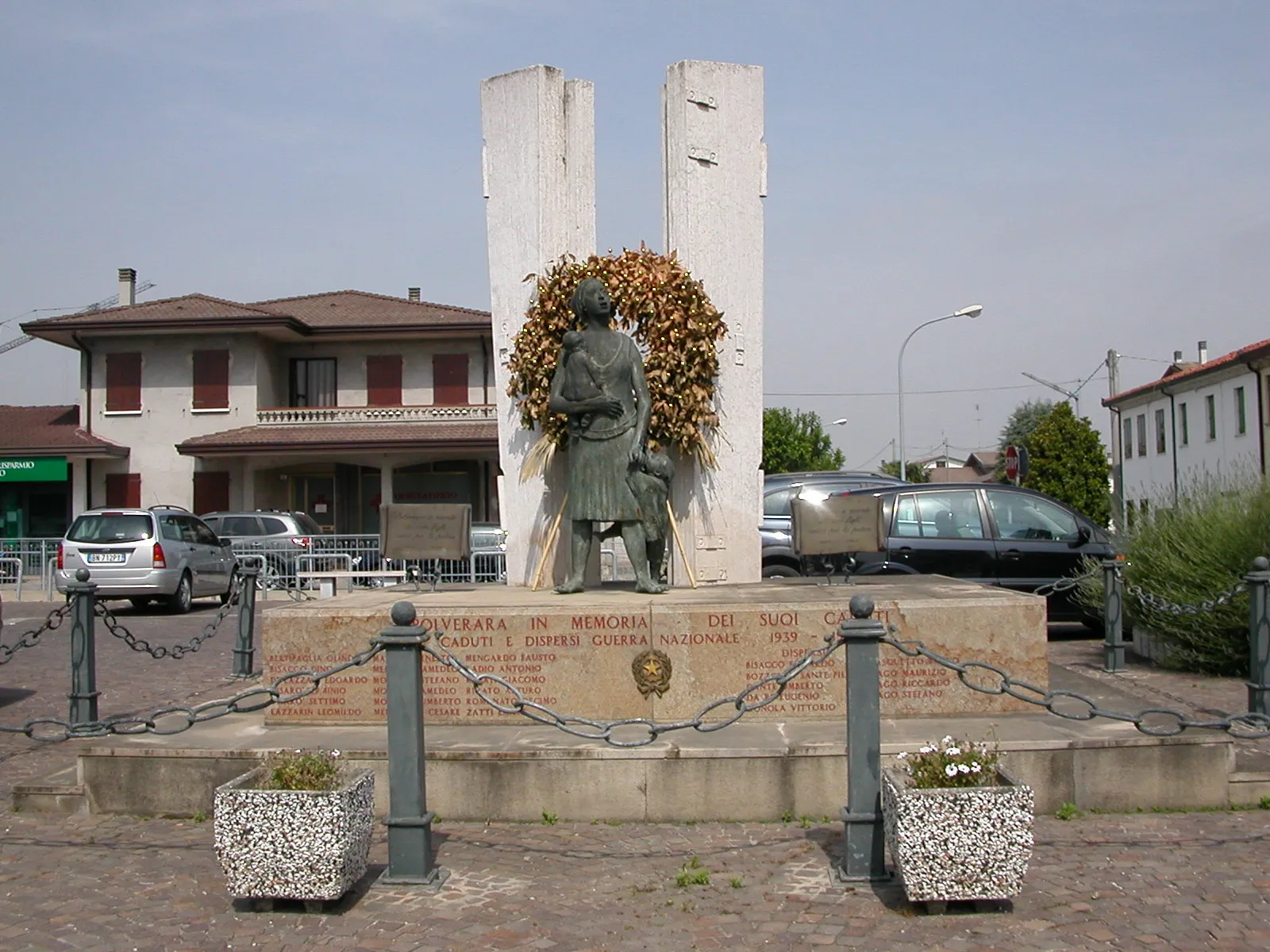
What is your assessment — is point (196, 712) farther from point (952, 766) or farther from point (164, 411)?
point (164, 411)

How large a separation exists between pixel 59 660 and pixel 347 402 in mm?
23581

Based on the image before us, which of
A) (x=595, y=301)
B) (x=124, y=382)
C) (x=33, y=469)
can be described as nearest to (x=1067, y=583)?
(x=595, y=301)

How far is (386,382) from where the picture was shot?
36719mm

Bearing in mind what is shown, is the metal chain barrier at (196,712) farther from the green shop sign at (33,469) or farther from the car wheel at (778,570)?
the green shop sign at (33,469)

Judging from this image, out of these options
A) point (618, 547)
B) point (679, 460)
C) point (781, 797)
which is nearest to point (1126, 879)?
point (781, 797)

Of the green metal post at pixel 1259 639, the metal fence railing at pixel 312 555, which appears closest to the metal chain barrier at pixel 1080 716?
the green metal post at pixel 1259 639

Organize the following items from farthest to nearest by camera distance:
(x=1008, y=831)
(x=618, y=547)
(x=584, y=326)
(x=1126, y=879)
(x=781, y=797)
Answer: (x=618, y=547)
(x=584, y=326)
(x=781, y=797)
(x=1126, y=879)
(x=1008, y=831)

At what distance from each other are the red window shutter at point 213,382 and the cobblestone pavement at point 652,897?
3072 centimetres

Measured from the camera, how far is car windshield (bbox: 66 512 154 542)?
19422 mm

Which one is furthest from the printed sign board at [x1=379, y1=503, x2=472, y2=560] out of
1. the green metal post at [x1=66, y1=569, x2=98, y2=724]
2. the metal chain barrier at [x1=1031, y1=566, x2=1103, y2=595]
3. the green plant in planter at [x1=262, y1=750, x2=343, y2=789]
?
the metal chain barrier at [x1=1031, y1=566, x2=1103, y2=595]

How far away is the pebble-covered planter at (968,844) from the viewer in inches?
188

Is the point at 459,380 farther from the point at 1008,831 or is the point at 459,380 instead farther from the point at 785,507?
the point at 1008,831

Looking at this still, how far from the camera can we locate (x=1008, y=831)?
15.6ft

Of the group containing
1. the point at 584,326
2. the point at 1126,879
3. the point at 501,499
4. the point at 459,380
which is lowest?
the point at 1126,879
